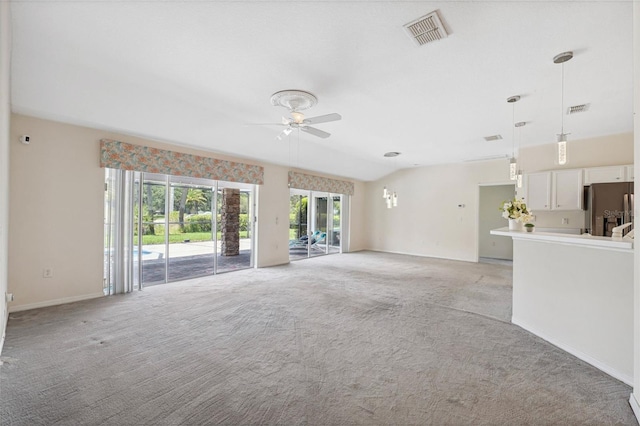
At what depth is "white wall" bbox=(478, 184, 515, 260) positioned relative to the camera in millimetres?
8742

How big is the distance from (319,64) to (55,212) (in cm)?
421

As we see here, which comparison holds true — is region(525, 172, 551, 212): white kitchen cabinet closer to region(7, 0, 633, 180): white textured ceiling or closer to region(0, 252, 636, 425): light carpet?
region(7, 0, 633, 180): white textured ceiling

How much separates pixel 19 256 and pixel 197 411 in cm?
371

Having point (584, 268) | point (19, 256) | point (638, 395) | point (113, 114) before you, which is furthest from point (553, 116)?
point (19, 256)

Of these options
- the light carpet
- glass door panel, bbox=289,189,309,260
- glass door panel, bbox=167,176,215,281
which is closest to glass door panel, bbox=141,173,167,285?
glass door panel, bbox=167,176,215,281

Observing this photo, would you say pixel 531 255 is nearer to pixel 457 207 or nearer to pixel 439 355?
pixel 439 355

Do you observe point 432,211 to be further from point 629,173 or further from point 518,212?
point 518,212

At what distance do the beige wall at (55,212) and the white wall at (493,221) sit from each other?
9349mm

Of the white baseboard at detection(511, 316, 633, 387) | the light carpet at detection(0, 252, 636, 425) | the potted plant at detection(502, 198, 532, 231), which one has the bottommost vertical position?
the light carpet at detection(0, 252, 636, 425)

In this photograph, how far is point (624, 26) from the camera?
92.0 inches

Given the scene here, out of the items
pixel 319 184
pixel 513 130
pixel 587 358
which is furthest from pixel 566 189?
pixel 319 184

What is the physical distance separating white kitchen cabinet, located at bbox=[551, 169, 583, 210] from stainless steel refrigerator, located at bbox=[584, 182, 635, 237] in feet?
1.11

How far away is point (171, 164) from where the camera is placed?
5258 mm

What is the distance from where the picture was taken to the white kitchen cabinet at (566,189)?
18.4 feet
